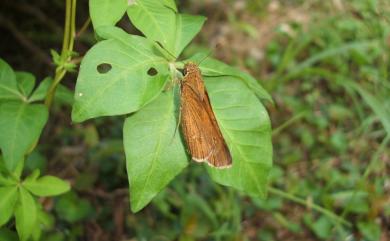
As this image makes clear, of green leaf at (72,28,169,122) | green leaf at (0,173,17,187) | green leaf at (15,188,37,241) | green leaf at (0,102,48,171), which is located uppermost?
green leaf at (72,28,169,122)

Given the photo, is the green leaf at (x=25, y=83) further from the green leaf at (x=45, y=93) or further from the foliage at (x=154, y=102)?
the foliage at (x=154, y=102)

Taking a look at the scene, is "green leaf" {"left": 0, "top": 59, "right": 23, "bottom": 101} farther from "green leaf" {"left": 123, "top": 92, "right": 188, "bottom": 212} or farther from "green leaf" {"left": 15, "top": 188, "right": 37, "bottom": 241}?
"green leaf" {"left": 123, "top": 92, "right": 188, "bottom": 212}

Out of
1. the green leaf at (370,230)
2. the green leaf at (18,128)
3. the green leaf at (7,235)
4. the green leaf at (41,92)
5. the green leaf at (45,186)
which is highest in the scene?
the green leaf at (41,92)

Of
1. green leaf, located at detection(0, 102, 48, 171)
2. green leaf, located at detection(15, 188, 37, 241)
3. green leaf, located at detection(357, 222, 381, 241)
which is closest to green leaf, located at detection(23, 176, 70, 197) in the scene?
green leaf, located at detection(15, 188, 37, 241)

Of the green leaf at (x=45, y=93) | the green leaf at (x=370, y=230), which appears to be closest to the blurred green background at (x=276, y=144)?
the green leaf at (x=370, y=230)

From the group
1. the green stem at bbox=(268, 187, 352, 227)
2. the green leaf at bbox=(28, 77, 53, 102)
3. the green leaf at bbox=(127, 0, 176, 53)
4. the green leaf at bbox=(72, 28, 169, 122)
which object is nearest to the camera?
the green leaf at bbox=(72, 28, 169, 122)

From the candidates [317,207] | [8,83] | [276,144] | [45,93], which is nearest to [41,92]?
[45,93]

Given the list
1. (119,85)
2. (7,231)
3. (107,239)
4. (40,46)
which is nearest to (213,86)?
(119,85)
